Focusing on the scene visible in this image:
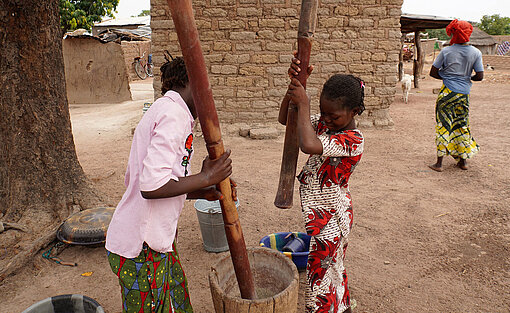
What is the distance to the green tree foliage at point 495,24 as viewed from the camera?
123 ft

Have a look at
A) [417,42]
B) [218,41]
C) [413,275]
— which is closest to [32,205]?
[413,275]

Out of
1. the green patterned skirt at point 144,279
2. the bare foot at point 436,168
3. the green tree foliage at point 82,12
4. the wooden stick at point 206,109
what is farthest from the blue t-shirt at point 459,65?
the green tree foliage at point 82,12

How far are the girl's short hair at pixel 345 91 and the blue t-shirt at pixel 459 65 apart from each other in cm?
368

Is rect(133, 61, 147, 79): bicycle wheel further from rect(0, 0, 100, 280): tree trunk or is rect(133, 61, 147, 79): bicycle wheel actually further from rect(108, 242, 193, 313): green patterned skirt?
rect(108, 242, 193, 313): green patterned skirt

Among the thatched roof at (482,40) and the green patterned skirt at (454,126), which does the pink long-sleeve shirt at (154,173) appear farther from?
the thatched roof at (482,40)

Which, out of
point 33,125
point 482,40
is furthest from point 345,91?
point 482,40

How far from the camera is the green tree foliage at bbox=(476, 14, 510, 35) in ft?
123

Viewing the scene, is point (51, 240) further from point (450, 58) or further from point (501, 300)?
point (450, 58)

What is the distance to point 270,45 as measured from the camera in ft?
21.4

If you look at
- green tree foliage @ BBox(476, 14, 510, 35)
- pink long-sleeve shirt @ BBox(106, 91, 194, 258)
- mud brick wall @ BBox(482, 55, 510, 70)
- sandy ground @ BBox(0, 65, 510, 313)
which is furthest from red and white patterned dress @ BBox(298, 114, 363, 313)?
green tree foliage @ BBox(476, 14, 510, 35)

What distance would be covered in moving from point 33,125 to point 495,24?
1833 inches

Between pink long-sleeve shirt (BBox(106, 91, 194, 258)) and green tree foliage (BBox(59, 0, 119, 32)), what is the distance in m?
15.9

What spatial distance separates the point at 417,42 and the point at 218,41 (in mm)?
10156

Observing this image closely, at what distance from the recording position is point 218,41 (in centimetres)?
643
